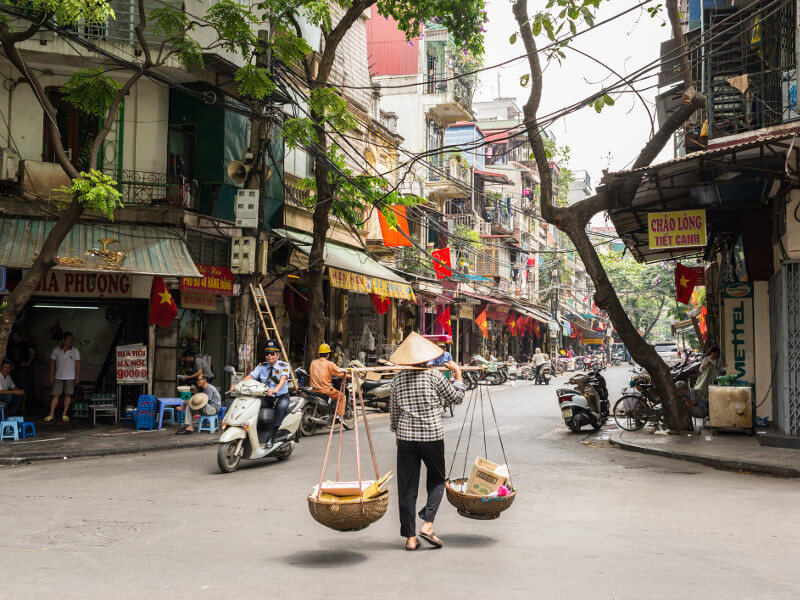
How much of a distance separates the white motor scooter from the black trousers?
4228 mm

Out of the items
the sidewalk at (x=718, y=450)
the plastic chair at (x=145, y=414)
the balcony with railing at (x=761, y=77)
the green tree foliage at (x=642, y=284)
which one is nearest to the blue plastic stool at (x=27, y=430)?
the plastic chair at (x=145, y=414)

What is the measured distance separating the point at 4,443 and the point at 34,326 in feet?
17.4

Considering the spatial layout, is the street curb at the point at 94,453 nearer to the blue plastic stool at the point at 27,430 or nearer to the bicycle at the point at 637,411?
the blue plastic stool at the point at 27,430

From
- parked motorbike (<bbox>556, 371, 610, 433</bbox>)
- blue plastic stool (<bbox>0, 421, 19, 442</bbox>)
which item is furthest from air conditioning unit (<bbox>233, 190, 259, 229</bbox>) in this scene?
parked motorbike (<bbox>556, 371, 610, 433</bbox>)

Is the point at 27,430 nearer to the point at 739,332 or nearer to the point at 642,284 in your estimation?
the point at 739,332

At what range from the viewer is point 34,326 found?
1659 cm

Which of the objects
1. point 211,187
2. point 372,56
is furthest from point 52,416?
point 372,56

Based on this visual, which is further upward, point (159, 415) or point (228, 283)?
point (228, 283)

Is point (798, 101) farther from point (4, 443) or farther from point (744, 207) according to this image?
point (4, 443)

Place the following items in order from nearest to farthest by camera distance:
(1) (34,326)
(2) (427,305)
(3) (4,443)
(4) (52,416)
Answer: (3) (4,443) → (4) (52,416) → (1) (34,326) → (2) (427,305)

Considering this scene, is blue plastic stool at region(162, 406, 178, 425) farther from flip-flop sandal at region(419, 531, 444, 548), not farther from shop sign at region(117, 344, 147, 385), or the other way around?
flip-flop sandal at region(419, 531, 444, 548)

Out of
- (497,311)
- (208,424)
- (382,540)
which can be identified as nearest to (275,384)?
(208,424)

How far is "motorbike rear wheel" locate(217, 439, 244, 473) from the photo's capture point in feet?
31.5

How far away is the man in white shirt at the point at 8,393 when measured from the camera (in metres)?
13.0
